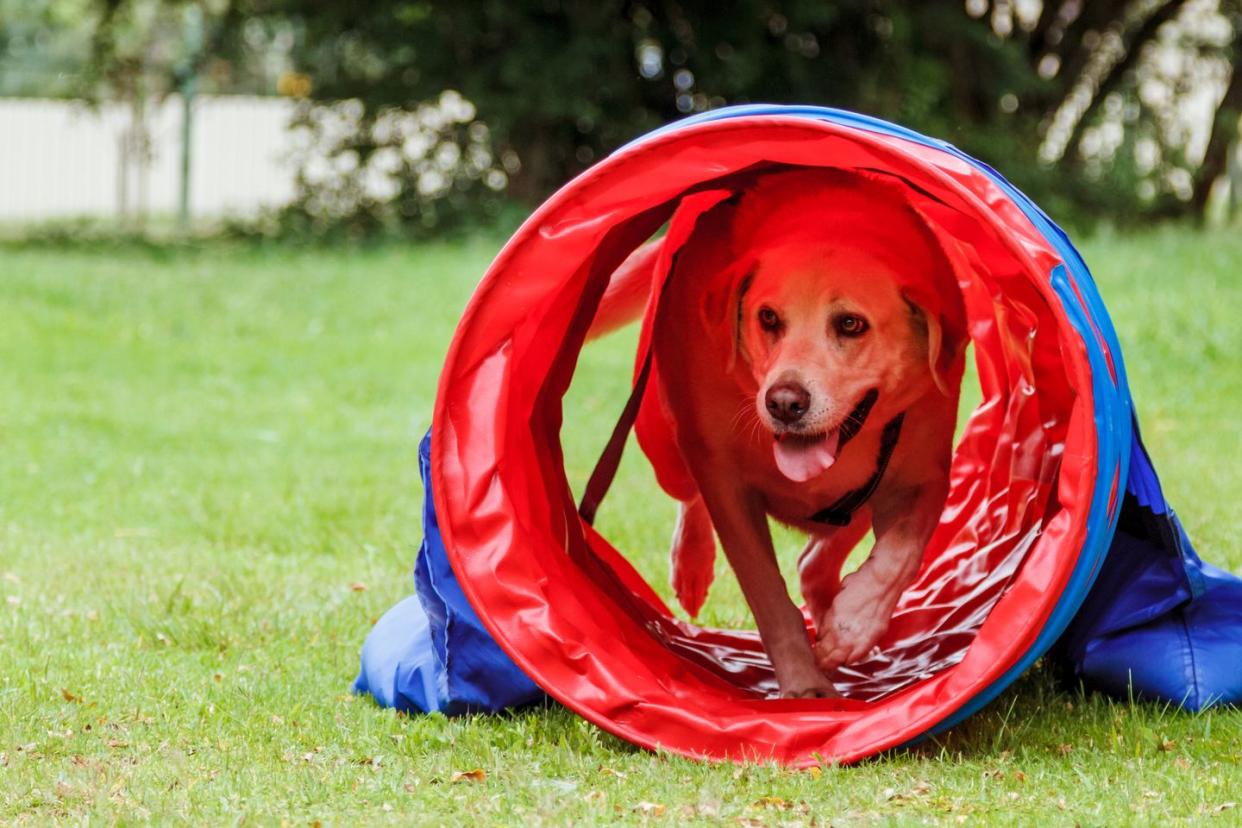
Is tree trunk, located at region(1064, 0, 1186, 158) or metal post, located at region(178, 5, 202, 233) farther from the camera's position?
tree trunk, located at region(1064, 0, 1186, 158)

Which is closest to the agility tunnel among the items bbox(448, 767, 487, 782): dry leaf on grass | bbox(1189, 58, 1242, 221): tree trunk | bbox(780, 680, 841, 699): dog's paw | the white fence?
bbox(780, 680, 841, 699): dog's paw

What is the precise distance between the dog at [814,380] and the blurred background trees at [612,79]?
1038 centimetres

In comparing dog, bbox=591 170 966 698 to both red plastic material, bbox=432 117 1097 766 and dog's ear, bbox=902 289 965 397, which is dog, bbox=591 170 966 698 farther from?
red plastic material, bbox=432 117 1097 766

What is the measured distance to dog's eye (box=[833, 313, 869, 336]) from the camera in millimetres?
3783

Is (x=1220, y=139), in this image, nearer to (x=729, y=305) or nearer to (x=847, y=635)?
(x=729, y=305)

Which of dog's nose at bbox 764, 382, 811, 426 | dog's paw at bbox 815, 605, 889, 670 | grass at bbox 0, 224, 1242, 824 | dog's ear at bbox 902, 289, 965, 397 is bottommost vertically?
grass at bbox 0, 224, 1242, 824

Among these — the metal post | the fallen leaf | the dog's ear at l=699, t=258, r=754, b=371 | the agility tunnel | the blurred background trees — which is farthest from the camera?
the metal post

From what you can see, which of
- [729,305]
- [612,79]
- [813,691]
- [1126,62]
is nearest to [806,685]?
[813,691]

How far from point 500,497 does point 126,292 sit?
8487 mm

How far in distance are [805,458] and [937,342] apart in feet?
1.36

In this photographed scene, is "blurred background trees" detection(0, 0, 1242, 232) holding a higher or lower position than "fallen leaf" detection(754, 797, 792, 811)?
higher

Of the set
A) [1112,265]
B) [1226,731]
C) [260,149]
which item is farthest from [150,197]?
[1226,731]

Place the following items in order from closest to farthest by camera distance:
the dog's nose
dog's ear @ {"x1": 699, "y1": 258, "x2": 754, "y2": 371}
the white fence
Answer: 1. the dog's nose
2. dog's ear @ {"x1": 699, "y1": 258, "x2": 754, "y2": 371}
3. the white fence

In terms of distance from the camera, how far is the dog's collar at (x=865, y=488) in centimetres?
396
